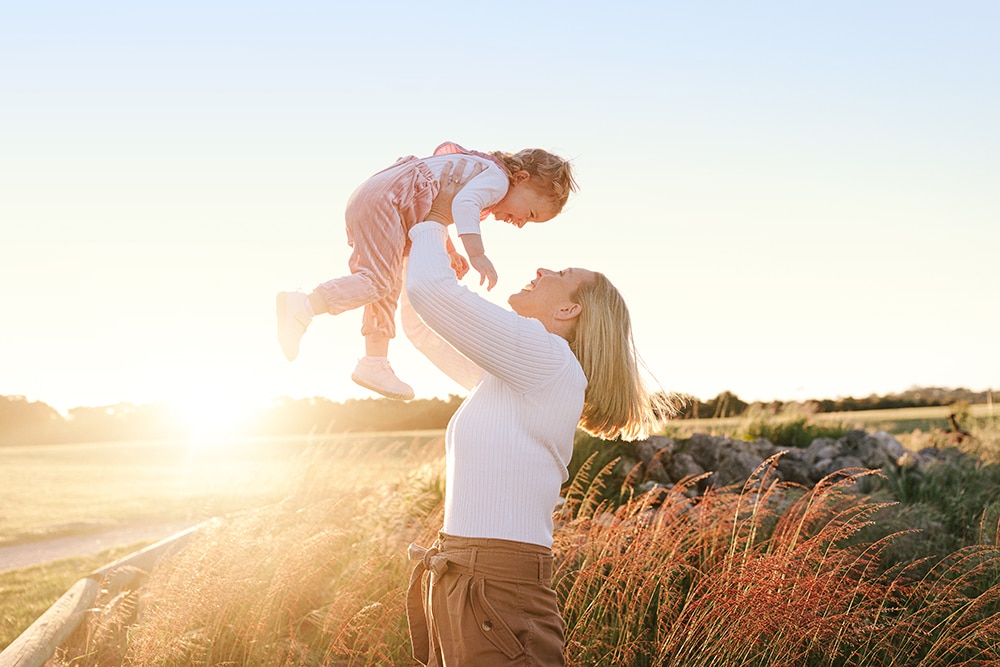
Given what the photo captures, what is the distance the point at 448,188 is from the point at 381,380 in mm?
790

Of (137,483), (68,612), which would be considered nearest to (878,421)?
(137,483)

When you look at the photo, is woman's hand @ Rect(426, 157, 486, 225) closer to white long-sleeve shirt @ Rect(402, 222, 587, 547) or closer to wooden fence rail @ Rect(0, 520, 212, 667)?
white long-sleeve shirt @ Rect(402, 222, 587, 547)

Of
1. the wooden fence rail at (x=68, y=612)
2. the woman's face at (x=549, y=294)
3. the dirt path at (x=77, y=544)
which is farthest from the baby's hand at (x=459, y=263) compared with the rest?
the dirt path at (x=77, y=544)

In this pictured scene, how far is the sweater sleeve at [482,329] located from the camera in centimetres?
241

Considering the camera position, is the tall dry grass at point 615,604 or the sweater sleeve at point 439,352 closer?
the sweater sleeve at point 439,352

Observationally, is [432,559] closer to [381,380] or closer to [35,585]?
[381,380]

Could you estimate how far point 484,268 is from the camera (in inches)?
120

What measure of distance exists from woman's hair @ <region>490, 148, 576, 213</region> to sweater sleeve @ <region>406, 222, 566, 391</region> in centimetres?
116

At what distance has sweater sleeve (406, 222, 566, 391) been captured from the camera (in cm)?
241

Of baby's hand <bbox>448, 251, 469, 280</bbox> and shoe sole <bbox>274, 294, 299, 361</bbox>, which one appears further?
baby's hand <bbox>448, 251, 469, 280</bbox>

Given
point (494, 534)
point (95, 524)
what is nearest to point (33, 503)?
point (95, 524)

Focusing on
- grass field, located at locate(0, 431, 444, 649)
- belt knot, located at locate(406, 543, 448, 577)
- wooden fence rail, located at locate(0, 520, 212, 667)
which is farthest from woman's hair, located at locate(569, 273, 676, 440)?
grass field, located at locate(0, 431, 444, 649)

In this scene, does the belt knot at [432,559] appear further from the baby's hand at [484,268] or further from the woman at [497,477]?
the baby's hand at [484,268]

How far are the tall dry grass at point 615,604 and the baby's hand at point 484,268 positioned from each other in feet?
5.72
